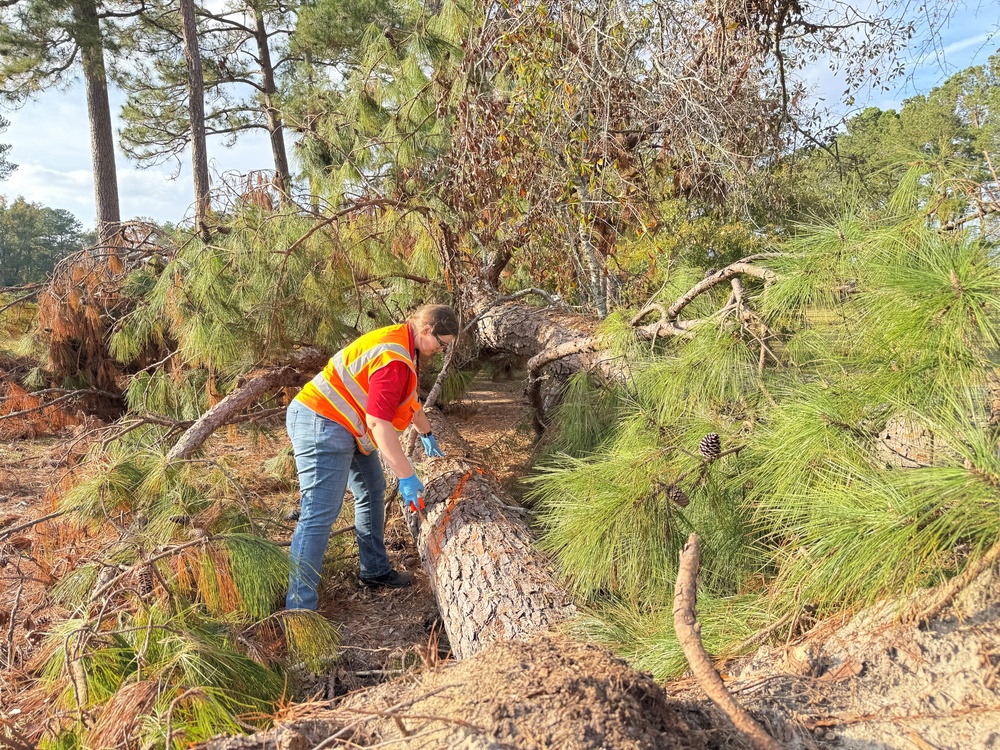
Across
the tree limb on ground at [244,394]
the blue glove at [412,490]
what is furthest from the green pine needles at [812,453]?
the tree limb on ground at [244,394]

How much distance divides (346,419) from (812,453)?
172cm

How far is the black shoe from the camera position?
9.03ft

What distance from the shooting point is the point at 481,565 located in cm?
218

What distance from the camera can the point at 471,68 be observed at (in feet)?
11.3

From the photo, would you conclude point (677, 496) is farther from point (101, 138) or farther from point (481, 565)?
point (101, 138)

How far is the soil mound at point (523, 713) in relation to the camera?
1070mm

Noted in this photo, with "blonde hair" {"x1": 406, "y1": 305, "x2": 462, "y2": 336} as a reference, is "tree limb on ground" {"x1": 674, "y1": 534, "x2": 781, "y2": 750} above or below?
below

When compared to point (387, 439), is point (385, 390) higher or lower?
higher

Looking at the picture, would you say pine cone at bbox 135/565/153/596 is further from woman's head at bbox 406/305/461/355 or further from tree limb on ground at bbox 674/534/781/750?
tree limb on ground at bbox 674/534/781/750

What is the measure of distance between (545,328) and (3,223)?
97.2 feet

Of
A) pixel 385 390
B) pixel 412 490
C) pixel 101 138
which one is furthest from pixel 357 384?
pixel 101 138

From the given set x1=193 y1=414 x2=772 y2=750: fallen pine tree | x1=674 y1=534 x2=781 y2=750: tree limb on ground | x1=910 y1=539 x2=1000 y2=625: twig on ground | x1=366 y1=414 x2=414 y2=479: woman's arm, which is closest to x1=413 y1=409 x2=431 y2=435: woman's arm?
x1=366 y1=414 x2=414 y2=479: woman's arm

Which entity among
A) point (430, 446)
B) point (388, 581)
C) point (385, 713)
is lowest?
point (388, 581)

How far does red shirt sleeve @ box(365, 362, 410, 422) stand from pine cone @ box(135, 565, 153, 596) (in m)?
0.90
